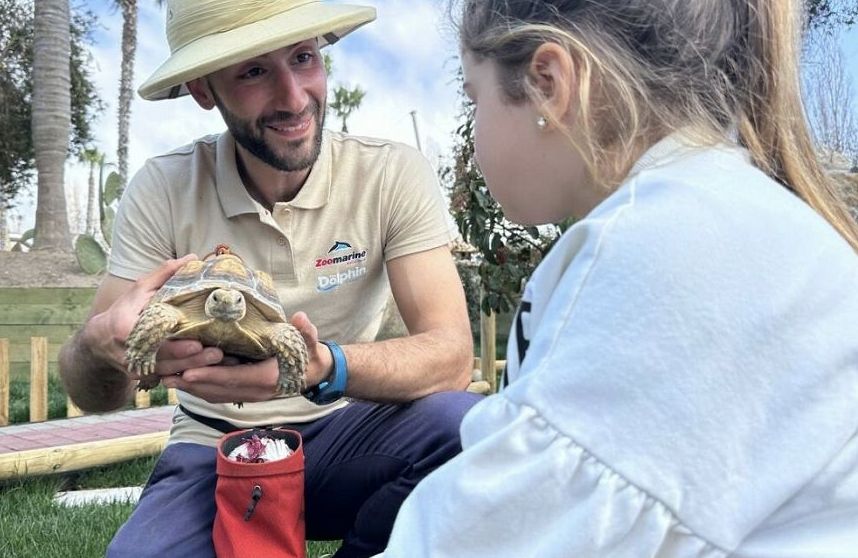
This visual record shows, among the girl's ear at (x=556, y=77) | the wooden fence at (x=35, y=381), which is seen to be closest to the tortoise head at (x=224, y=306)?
the girl's ear at (x=556, y=77)

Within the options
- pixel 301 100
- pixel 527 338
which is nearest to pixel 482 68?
pixel 527 338

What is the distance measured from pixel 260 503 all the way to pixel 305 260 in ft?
2.38

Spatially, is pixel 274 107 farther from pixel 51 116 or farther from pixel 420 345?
pixel 51 116

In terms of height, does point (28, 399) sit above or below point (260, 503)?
below

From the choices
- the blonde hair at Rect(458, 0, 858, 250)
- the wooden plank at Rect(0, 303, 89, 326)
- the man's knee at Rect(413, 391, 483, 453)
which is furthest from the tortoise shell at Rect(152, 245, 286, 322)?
the wooden plank at Rect(0, 303, 89, 326)

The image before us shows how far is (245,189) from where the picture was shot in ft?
8.09

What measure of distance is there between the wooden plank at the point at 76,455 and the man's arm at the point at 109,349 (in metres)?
1.73

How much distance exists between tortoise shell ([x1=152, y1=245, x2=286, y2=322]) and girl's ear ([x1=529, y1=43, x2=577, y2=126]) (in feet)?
3.25

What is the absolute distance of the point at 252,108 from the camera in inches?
94.3

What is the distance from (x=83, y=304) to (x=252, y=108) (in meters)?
5.87

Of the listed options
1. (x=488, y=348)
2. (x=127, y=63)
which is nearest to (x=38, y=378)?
(x=488, y=348)

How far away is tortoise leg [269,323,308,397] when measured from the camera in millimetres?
1885

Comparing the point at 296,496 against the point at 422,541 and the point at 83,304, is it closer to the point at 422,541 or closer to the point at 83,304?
the point at 422,541

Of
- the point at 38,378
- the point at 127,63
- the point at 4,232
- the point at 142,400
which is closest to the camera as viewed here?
the point at 38,378
